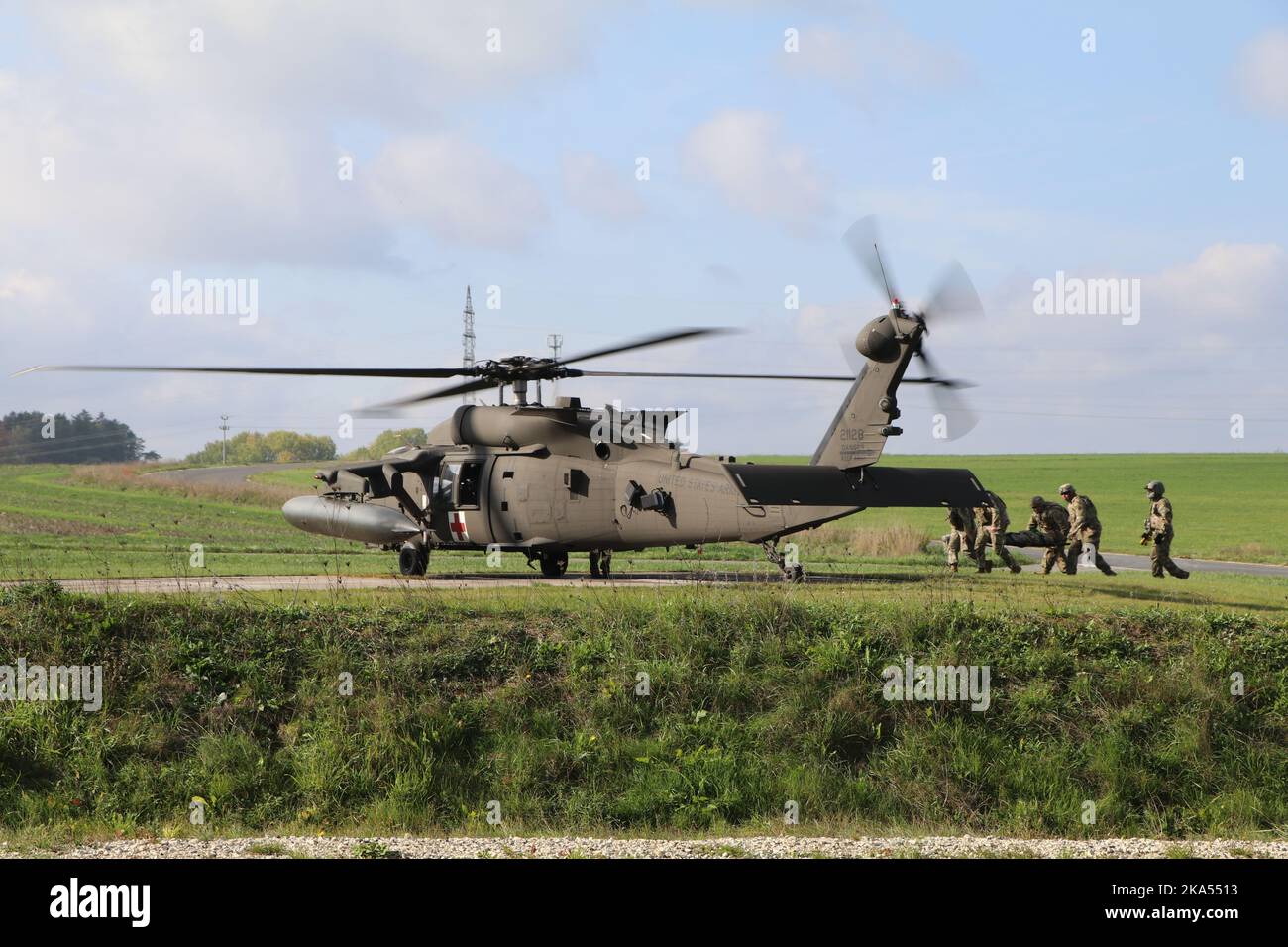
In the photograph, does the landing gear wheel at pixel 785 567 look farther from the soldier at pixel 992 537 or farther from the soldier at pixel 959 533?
the soldier at pixel 959 533

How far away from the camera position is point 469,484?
2575 cm

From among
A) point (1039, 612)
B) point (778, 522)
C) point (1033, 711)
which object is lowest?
point (1033, 711)

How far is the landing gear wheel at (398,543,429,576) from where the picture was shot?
26.5m

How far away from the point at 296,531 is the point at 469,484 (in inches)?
1120

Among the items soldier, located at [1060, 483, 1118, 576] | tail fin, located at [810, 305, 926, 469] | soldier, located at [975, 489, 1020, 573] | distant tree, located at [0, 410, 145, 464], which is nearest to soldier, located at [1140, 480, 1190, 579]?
soldier, located at [1060, 483, 1118, 576]

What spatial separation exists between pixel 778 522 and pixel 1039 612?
5.26 m

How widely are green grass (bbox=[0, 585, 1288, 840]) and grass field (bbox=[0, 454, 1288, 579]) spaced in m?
6.39

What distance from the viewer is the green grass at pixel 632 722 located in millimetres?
13984

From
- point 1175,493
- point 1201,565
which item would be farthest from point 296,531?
point 1175,493

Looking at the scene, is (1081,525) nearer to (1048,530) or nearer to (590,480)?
(1048,530)

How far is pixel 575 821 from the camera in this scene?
45.5ft

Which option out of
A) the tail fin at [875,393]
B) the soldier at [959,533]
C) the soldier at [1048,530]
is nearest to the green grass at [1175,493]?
the soldier at [959,533]
